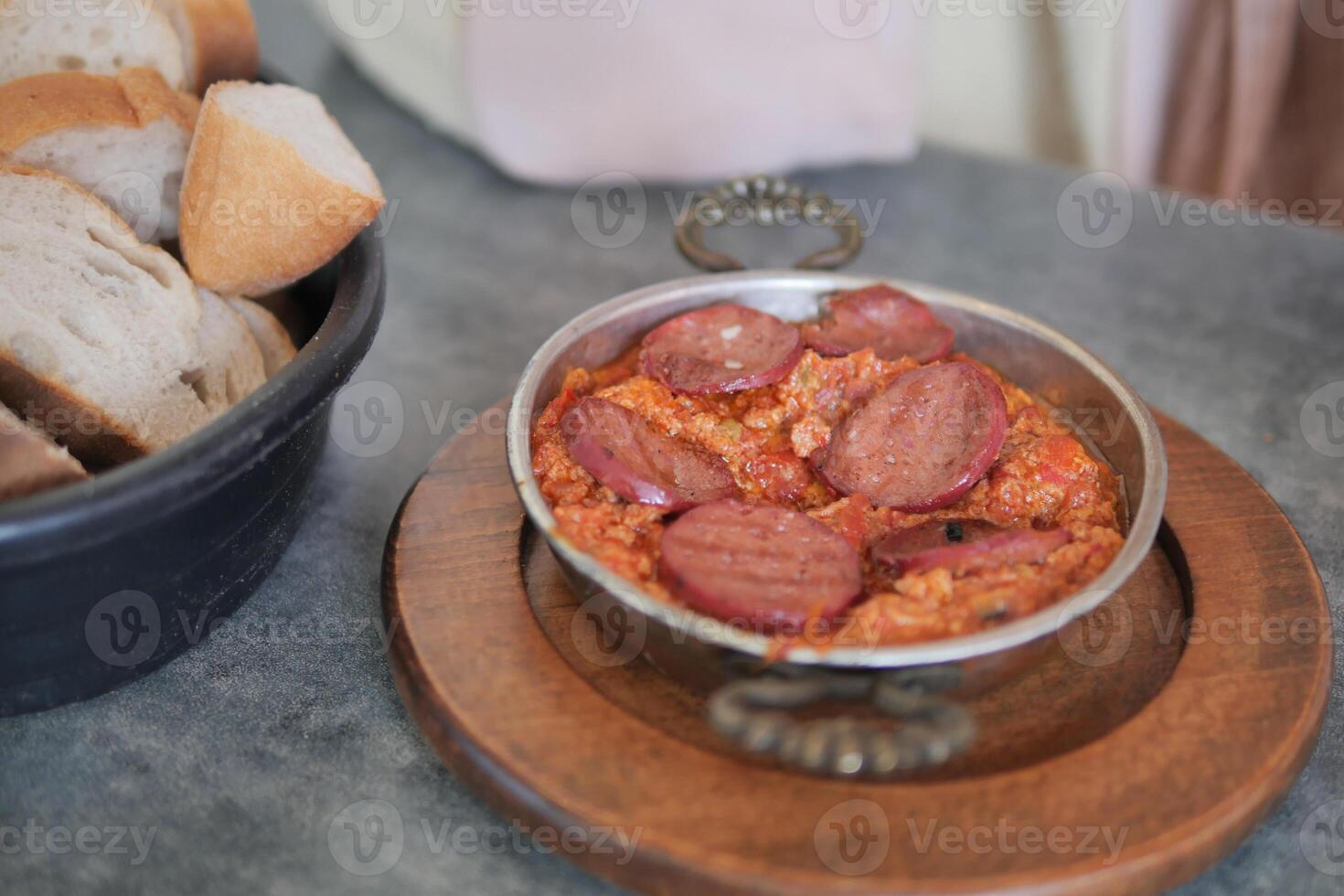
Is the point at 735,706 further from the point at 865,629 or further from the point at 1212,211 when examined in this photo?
the point at 1212,211

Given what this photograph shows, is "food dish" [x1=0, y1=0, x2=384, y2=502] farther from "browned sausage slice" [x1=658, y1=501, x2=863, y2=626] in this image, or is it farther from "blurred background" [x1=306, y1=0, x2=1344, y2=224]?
"blurred background" [x1=306, y1=0, x2=1344, y2=224]

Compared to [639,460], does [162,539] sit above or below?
above

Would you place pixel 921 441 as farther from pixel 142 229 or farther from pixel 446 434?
pixel 142 229

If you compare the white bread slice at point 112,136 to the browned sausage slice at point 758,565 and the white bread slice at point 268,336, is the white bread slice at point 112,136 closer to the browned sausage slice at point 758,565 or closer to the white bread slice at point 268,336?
the white bread slice at point 268,336

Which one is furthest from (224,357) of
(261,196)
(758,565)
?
(758,565)

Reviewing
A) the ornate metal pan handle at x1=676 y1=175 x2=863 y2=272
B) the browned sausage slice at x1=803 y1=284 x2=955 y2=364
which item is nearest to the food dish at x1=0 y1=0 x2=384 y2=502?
the ornate metal pan handle at x1=676 y1=175 x2=863 y2=272
